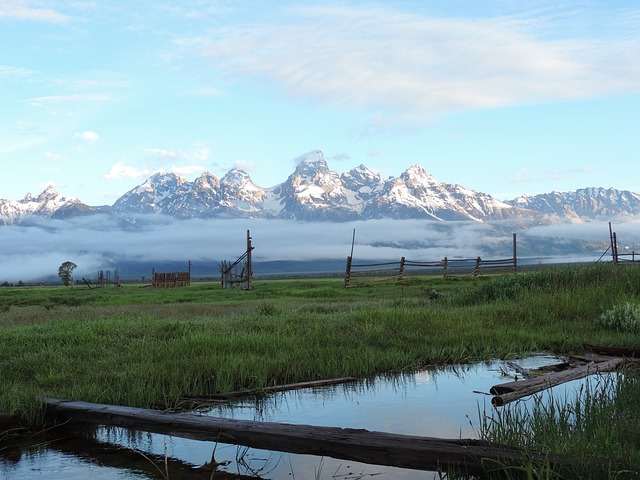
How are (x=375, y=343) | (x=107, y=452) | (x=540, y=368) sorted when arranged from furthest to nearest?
1. (x=375, y=343)
2. (x=540, y=368)
3. (x=107, y=452)

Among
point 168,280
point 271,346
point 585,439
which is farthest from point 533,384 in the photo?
point 168,280

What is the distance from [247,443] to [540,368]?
5.63 metres

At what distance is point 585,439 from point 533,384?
2.98m

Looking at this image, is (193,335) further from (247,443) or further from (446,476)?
(446,476)

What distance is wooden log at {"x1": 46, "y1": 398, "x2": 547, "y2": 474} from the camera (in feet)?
15.4

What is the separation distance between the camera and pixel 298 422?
23.4 feet

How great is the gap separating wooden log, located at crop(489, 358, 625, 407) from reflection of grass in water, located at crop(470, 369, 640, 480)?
0.88 m

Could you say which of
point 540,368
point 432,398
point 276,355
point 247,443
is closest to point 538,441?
point 247,443

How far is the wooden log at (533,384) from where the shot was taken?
7402 millimetres

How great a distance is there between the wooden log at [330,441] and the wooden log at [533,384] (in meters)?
2.59

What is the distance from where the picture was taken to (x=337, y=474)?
18.1ft

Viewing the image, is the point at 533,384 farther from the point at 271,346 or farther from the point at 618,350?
the point at 271,346

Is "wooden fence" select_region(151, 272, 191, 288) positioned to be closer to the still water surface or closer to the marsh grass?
the marsh grass

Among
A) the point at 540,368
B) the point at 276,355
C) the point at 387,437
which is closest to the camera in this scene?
the point at 387,437
